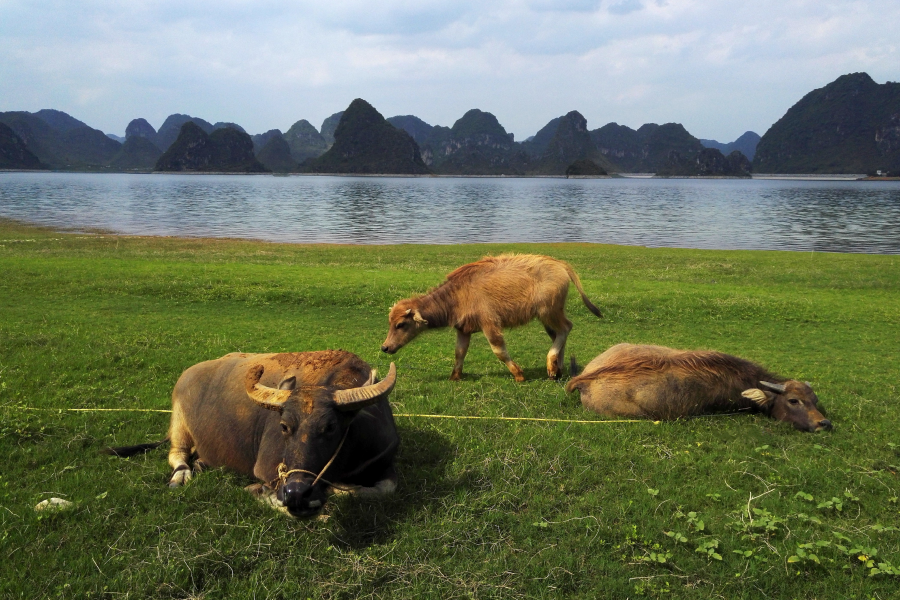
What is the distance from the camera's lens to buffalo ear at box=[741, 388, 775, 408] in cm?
770

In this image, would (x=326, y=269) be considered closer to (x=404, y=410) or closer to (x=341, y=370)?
(x=404, y=410)

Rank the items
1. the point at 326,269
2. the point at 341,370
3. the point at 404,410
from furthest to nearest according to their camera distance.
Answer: the point at 326,269
the point at 404,410
the point at 341,370

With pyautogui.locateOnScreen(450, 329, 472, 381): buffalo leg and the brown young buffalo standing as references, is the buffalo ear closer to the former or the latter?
the brown young buffalo standing

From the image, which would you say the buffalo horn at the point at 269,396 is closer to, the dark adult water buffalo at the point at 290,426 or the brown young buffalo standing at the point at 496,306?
the dark adult water buffalo at the point at 290,426

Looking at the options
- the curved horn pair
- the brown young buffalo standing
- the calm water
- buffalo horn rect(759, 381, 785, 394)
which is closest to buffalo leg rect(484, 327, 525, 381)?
the brown young buffalo standing

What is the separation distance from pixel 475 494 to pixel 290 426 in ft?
→ 6.24

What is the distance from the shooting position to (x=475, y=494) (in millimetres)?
5594

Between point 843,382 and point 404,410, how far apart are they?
7.14 metres

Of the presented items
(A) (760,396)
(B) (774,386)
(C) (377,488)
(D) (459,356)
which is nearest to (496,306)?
(D) (459,356)

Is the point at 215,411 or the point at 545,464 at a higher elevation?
the point at 215,411

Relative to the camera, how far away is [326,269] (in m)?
21.9

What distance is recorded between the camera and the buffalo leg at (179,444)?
603 cm

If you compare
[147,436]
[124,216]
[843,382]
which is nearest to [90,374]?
[147,436]

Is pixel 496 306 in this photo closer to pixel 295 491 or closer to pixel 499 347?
pixel 499 347
